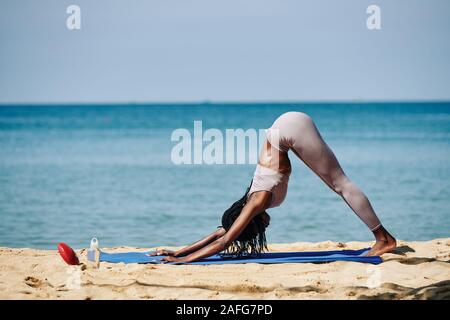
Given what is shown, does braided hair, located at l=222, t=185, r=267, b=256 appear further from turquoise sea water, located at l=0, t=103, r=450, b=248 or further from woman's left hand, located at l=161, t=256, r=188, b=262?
turquoise sea water, located at l=0, t=103, r=450, b=248

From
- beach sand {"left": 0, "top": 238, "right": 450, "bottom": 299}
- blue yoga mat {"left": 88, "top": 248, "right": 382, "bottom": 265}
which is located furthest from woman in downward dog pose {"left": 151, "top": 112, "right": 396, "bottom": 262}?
beach sand {"left": 0, "top": 238, "right": 450, "bottom": 299}

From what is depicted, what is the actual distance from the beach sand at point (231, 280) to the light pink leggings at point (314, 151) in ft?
1.82

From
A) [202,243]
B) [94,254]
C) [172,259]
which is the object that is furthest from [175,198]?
[94,254]

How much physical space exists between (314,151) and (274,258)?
3.44 feet

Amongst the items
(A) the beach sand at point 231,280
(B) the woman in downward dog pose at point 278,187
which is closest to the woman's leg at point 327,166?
(B) the woman in downward dog pose at point 278,187

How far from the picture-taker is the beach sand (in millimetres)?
5711

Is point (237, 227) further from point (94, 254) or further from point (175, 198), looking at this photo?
point (175, 198)

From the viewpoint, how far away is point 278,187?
7.05 m

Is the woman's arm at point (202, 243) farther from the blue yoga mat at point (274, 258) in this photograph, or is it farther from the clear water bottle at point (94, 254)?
the clear water bottle at point (94, 254)

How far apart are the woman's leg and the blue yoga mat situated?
0.91ft

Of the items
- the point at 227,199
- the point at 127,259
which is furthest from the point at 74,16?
the point at 227,199
